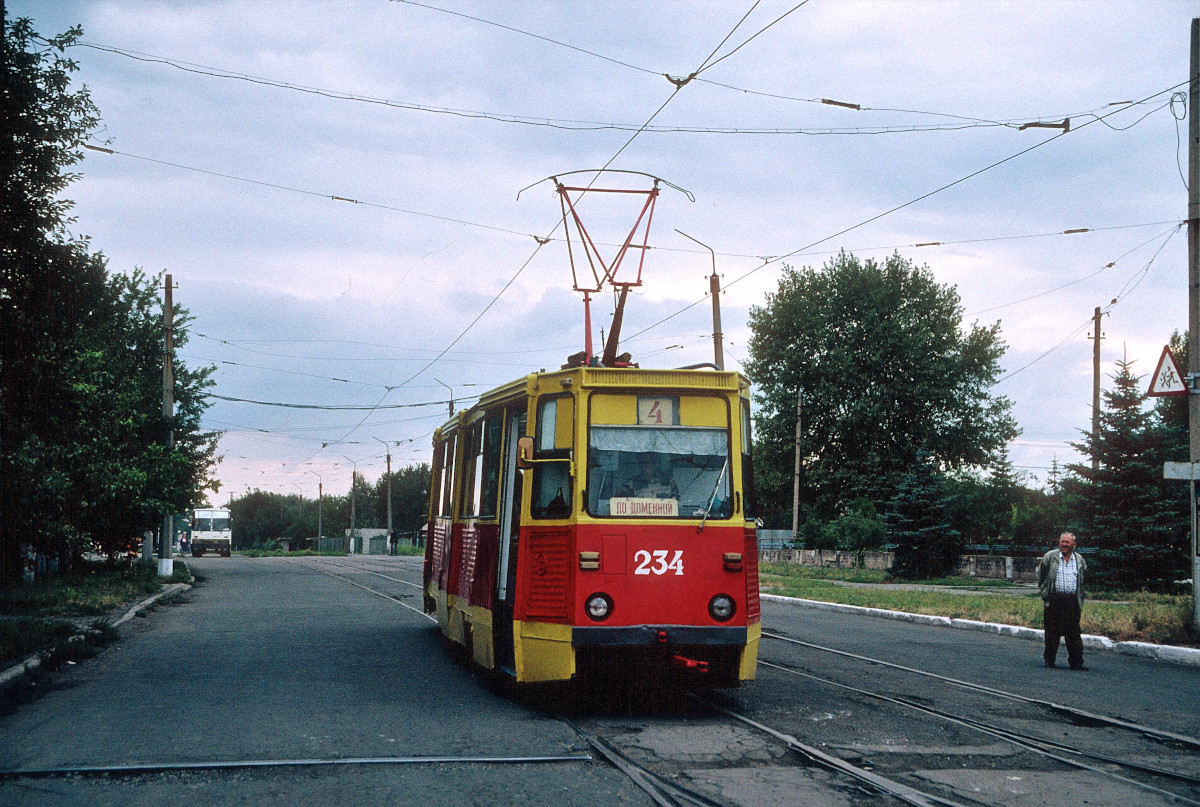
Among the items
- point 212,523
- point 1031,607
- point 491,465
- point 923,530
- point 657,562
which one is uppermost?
point 491,465

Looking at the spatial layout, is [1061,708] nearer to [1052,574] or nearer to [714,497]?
[714,497]

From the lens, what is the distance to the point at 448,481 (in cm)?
1390

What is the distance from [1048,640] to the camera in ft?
42.1

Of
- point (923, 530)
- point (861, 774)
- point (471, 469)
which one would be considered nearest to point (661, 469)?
point (861, 774)

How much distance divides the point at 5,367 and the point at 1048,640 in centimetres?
1337

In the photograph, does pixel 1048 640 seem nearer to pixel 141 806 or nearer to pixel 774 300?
pixel 141 806

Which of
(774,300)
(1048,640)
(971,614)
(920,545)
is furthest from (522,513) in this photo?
(774,300)

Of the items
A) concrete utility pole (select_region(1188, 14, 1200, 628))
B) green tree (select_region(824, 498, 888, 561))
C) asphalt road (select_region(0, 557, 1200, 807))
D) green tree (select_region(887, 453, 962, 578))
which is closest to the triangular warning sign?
concrete utility pole (select_region(1188, 14, 1200, 628))

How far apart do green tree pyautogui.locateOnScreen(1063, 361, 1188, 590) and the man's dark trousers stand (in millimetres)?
15489

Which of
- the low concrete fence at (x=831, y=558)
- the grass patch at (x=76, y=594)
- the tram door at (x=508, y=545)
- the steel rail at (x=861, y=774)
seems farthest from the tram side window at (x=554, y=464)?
the low concrete fence at (x=831, y=558)

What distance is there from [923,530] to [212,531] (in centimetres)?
6334

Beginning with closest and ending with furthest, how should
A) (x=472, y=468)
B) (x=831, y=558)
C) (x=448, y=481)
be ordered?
(x=472, y=468)
(x=448, y=481)
(x=831, y=558)

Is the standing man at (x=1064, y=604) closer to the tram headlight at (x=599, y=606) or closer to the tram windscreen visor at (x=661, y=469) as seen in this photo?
the tram windscreen visor at (x=661, y=469)

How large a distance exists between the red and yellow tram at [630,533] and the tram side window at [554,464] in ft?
0.05
